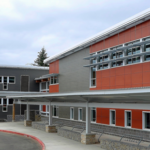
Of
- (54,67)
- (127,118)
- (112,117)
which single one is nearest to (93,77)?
(112,117)

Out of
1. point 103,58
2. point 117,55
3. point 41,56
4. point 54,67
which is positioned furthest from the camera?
point 41,56

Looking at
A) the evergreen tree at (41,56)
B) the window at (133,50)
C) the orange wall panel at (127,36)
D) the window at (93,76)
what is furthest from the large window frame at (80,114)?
the evergreen tree at (41,56)

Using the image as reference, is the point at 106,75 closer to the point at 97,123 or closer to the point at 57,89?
the point at 97,123

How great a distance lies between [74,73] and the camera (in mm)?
27062

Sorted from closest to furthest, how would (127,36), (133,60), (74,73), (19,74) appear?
(133,60) < (127,36) < (74,73) < (19,74)

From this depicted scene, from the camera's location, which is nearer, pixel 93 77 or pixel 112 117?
pixel 112 117

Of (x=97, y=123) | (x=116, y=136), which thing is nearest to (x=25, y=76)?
(x=97, y=123)

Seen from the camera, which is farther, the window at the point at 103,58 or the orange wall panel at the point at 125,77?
the window at the point at 103,58

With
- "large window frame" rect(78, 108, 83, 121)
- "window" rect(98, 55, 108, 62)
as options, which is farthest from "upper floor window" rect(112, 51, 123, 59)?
"large window frame" rect(78, 108, 83, 121)

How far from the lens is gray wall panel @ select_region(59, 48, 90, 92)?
2483cm

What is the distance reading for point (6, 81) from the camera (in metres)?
39.5

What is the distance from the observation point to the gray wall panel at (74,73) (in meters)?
24.8

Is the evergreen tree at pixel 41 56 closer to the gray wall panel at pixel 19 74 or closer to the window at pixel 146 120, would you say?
the gray wall panel at pixel 19 74

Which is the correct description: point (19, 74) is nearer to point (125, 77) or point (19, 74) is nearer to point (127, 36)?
point (125, 77)
